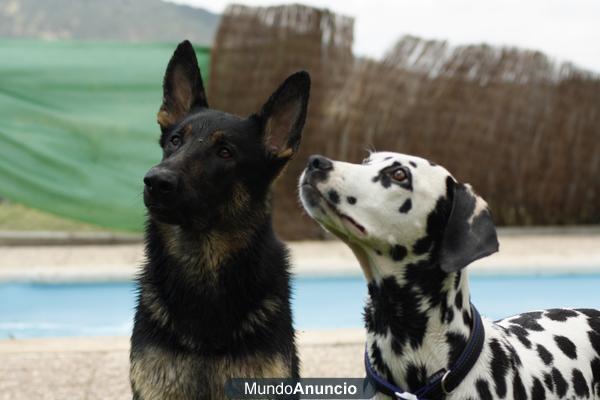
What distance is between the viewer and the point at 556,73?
12.3 m

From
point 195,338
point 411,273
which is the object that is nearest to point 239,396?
point 195,338

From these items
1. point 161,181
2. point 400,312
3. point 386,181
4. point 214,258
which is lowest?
point 214,258

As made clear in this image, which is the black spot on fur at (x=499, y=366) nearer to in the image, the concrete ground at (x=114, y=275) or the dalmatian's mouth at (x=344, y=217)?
the dalmatian's mouth at (x=344, y=217)

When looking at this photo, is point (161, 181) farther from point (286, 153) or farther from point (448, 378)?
point (448, 378)

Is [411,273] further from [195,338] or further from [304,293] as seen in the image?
[304,293]

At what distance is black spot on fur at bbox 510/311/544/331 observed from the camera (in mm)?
3697

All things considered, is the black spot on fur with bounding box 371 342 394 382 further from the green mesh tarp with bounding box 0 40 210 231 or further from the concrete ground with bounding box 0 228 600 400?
the green mesh tarp with bounding box 0 40 210 231

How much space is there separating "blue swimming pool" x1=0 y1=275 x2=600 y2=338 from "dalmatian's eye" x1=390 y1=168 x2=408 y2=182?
560 centimetres

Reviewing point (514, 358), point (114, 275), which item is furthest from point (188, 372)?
point (114, 275)

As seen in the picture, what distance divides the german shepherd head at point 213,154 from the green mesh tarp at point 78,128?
666cm

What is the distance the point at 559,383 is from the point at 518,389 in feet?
0.97

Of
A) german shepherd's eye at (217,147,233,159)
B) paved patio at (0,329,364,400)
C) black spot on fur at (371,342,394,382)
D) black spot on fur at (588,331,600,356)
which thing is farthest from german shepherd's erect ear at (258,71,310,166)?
paved patio at (0,329,364,400)

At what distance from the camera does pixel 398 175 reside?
316cm

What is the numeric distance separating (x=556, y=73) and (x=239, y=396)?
33.5ft
